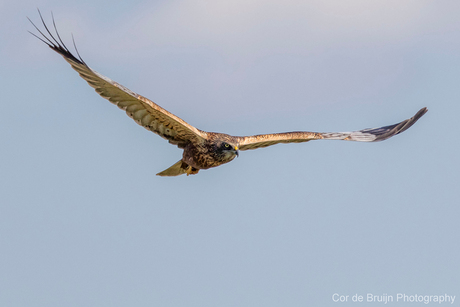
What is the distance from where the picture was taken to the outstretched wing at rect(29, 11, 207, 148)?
12898 millimetres

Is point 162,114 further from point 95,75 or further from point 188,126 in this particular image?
point 95,75

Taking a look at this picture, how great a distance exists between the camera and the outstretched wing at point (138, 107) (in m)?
12.9

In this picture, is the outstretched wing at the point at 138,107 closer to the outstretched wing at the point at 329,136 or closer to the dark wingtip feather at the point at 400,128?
the outstretched wing at the point at 329,136

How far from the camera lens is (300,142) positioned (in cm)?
1689

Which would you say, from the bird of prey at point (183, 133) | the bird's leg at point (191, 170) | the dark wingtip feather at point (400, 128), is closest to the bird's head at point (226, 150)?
the bird of prey at point (183, 133)

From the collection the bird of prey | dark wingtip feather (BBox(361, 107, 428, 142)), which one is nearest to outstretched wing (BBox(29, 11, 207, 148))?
the bird of prey

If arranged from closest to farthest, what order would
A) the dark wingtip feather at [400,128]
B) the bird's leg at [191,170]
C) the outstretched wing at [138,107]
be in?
the outstretched wing at [138,107]
the bird's leg at [191,170]
the dark wingtip feather at [400,128]

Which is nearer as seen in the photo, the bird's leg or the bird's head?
the bird's head

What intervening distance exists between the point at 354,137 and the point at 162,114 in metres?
6.19

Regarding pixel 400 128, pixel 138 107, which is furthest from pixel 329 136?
pixel 138 107

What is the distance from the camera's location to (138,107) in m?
13.7

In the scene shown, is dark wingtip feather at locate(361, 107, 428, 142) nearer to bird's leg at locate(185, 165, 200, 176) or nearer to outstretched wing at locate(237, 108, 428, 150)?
outstretched wing at locate(237, 108, 428, 150)

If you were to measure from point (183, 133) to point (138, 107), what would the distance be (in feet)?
4.38

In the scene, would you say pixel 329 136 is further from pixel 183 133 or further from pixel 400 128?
pixel 183 133
